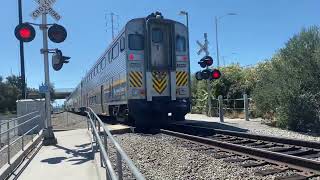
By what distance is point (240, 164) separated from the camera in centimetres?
937

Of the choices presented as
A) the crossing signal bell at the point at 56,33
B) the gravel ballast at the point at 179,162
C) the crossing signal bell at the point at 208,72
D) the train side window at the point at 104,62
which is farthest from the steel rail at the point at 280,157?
the train side window at the point at 104,62

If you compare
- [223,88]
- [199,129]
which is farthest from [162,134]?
[223,88]

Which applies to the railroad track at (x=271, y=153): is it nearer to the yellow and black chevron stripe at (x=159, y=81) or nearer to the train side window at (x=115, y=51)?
the yellow and black chevron stripe at (x=159, y=81)

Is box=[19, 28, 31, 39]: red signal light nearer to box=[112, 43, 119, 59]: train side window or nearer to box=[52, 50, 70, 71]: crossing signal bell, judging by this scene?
box=[52, 50, 70, 71]: crossing signal bell

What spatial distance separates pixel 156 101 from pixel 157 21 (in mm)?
2974

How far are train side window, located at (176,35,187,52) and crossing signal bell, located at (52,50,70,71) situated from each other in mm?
4824

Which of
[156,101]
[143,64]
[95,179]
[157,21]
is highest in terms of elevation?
[157,21]

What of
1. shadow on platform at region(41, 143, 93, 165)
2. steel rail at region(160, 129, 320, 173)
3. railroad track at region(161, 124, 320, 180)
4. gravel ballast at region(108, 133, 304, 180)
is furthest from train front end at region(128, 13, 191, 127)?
steel rail at region(160, 129, 320, 173)

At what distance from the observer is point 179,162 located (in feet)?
33.2

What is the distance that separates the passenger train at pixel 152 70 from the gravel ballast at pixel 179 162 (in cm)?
364

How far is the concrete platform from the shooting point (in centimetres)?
909

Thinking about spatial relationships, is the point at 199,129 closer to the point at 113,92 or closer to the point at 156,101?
the point at 156,101

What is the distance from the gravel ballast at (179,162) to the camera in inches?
337

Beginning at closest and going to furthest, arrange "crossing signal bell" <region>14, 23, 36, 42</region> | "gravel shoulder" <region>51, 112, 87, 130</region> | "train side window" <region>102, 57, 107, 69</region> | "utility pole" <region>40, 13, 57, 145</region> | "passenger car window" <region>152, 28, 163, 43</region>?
"crossing signal bell" <region>14, 23, 36, 42</region>
"utility pole" <region>40, 13, 57, 145</region>
"passenger car window" <region>152, 28, 163, 43</region>
"train side window" <region>102, 57, 107, 69</region>
"gravel shoulder" <region>51, 112, 87, 130</region>
